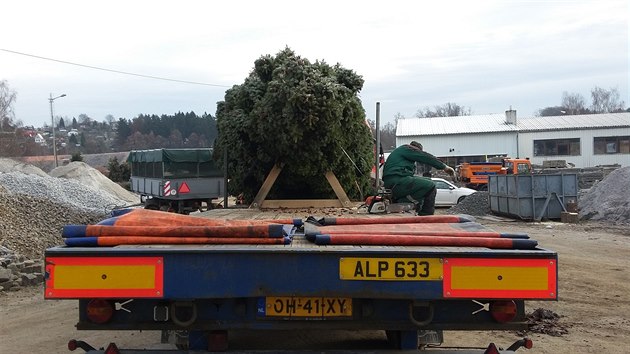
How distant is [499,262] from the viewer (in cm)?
379

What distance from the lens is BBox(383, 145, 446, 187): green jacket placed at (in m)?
7.61

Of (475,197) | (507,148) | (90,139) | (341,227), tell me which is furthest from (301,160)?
(90,139)

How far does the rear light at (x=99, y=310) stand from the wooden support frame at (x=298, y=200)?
182 inches

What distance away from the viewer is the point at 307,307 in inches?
157

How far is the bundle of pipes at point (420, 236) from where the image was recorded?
3984 millimetres

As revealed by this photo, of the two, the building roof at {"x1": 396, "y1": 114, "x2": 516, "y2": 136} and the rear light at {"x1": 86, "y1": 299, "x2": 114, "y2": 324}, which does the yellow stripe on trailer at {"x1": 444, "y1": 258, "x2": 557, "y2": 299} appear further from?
the building roof at {"x1": 396, "y1": 114, "x2": 516, "y2": 136}

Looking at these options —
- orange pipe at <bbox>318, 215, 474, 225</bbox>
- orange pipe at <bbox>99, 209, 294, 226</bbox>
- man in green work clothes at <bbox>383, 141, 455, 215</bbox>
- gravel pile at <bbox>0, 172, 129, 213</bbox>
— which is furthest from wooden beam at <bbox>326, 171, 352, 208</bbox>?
gravel pile at <bbox>0, 172, 129, 213</bbox>

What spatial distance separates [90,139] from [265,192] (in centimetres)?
9809

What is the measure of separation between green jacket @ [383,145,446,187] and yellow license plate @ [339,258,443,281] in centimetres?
379

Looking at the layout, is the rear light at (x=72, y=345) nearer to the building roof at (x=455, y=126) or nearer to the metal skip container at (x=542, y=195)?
the metal skip container at (x=542, y=195)

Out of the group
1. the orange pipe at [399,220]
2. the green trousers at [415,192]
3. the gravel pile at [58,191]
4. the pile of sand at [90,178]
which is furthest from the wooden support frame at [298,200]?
the pile of sand at [90,178]

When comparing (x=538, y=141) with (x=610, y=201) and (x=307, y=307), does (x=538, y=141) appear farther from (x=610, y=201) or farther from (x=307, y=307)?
(x=307, y=307)

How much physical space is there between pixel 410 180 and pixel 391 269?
3.77 metres

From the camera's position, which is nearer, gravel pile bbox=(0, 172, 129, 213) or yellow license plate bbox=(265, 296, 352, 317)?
yellow license plate bbox=(265, 296, 352, 317)
